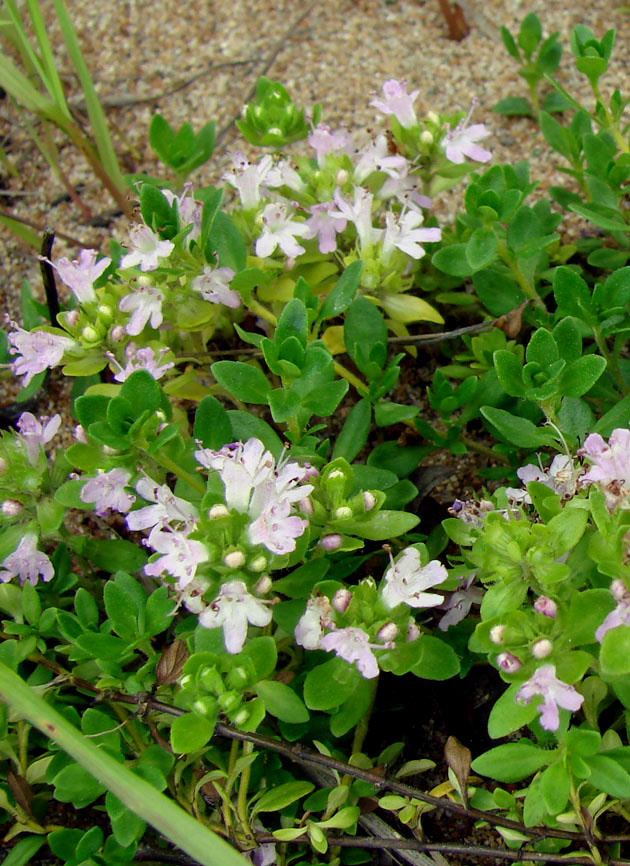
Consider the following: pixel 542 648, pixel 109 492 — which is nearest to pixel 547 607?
pixel 542 648

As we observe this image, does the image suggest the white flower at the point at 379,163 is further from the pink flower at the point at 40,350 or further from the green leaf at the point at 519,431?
the pink flower at the point at 40,350

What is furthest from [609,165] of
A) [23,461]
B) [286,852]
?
[286,852]

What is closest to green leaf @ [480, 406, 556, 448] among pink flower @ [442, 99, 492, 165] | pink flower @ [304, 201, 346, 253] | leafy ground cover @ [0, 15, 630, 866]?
leafy ground cover @ [0, 15, 630, 866]

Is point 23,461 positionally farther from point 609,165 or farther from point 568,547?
point 609,165

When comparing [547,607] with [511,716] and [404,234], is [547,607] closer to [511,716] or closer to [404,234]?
[511,716]

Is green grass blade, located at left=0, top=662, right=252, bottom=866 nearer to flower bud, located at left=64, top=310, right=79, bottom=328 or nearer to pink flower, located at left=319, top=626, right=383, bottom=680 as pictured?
pink flower, located at left=319, top=626, right=383, bottom=680
